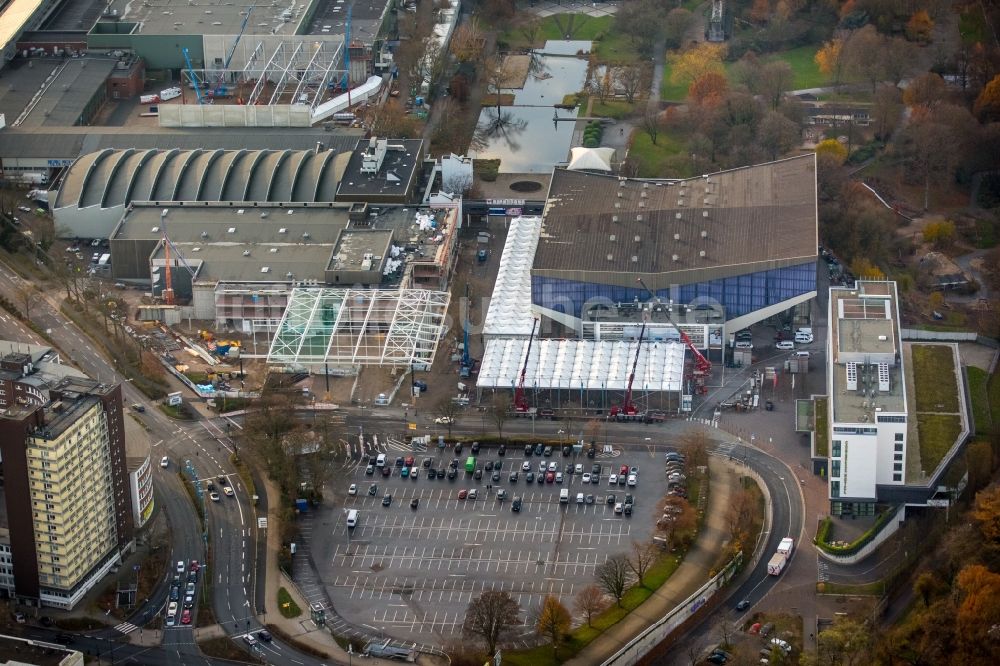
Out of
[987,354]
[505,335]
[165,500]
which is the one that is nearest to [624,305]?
[505,335]

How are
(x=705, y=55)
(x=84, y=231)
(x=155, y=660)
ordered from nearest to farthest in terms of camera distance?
1. (x=155, y=660)
2. (x=84, y=231)
3. (x=705, y=55)

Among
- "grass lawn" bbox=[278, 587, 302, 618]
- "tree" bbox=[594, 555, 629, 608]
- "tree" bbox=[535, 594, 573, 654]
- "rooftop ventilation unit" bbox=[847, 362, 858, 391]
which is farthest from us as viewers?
"rooftop ventilation unit" bbox=[847, 362, 858, 391]

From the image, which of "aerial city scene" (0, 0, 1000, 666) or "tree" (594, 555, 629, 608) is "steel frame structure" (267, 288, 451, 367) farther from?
"tree" (594, 555, 629, 608)

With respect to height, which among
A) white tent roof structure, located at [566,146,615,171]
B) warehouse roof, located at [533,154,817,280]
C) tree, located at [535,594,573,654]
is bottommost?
tree, located at [535,594,573,654]

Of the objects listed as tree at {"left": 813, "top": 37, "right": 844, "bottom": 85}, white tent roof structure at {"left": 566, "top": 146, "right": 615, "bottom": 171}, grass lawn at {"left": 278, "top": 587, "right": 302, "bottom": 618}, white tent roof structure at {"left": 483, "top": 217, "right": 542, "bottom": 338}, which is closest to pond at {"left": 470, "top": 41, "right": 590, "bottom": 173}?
white tent roof structure at {"left": 566, "top": 146, "right": 615, "bottom": 171}

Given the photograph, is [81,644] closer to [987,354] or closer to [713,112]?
[987,354]

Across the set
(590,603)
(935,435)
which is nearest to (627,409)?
(935,435)
